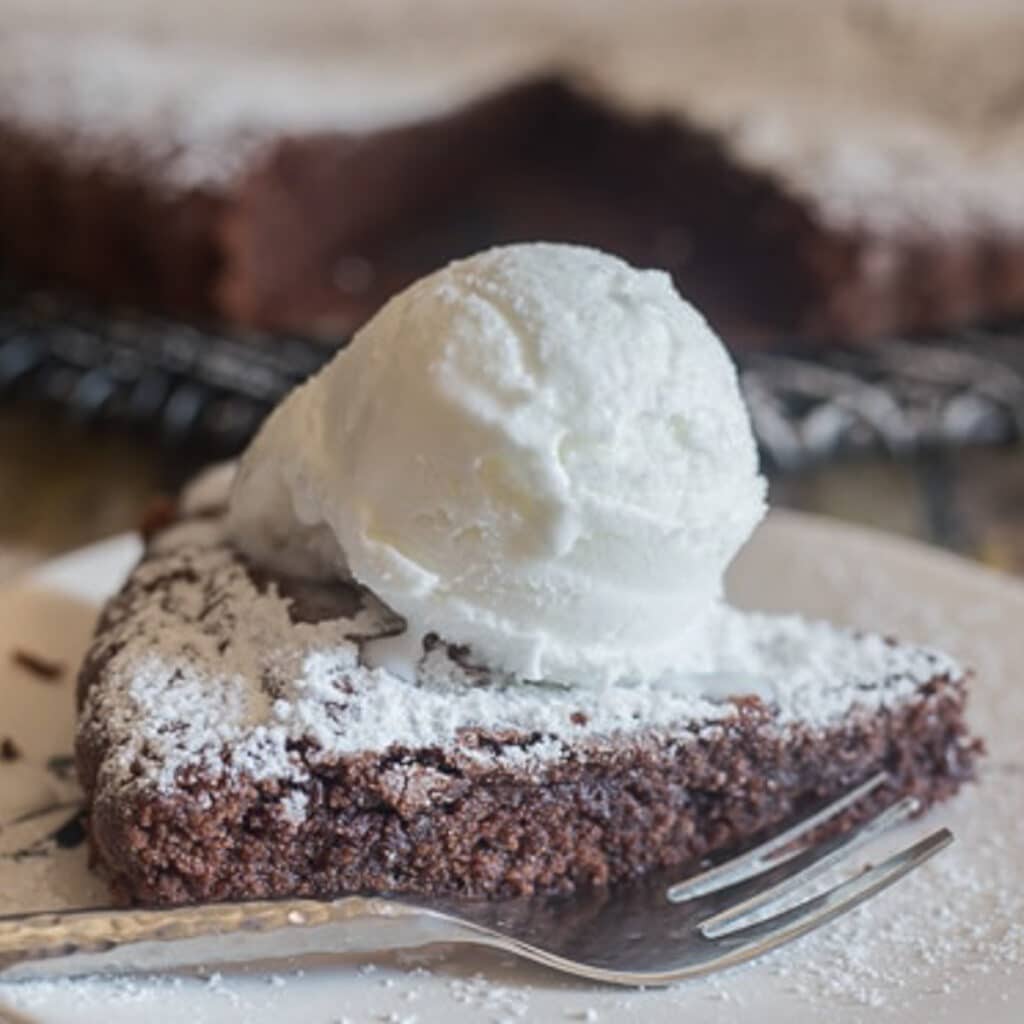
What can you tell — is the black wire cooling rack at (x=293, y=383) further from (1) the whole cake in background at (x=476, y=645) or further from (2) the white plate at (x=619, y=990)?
(1) the whole cake in background at (x=476, y=645)

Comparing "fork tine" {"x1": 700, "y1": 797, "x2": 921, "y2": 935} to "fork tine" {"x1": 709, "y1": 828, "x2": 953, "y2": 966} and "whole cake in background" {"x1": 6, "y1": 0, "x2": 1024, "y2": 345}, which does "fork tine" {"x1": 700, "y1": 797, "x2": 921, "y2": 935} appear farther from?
"whole cake in background" {"x1": 6, "y1": 0, "x2": 1024, "y2": 345}

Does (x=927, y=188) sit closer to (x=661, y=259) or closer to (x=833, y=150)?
(x=833, y=150)

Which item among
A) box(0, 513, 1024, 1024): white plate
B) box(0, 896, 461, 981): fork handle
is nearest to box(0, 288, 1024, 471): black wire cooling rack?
box(0, 513, 1024, 1024): white plate

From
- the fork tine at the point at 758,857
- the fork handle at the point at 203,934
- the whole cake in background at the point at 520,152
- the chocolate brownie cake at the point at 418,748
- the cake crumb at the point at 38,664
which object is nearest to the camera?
the fork handle at the point at 203,934

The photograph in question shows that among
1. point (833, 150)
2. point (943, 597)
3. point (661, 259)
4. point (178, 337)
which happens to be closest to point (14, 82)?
point (178, 337)

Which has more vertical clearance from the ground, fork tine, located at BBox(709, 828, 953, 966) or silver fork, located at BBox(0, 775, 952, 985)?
fork tine, located at BBox(709, 828, 953, 966)

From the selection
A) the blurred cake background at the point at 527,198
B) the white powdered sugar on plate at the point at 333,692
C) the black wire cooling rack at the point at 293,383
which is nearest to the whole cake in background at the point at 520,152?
the blurred cake background at the point at 527,198
